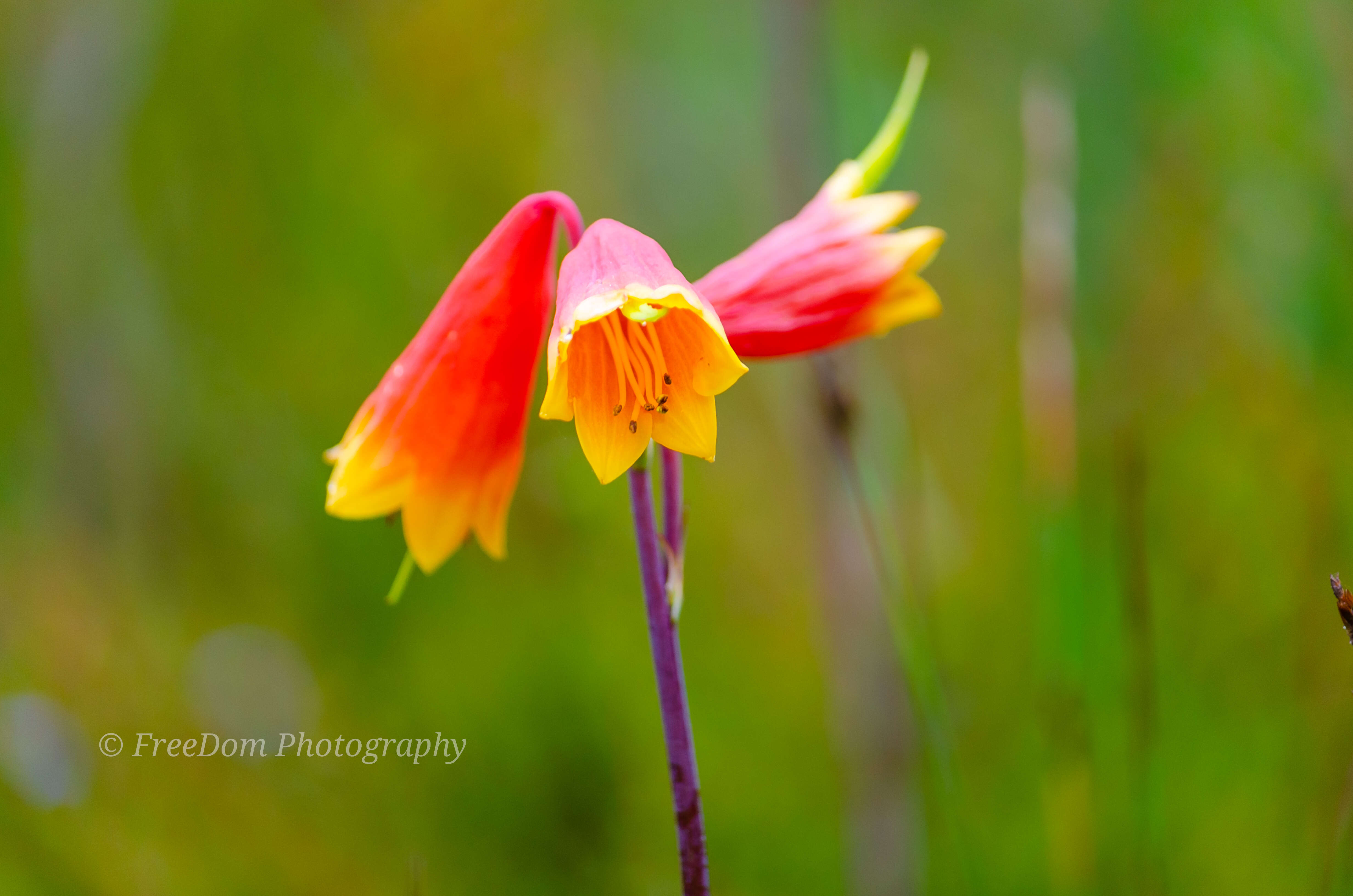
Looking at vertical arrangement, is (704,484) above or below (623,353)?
above

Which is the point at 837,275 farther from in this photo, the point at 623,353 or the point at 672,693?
the point at 672,693

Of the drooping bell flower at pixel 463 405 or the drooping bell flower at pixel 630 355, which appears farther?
the drooping bell flower at pixel 463 405

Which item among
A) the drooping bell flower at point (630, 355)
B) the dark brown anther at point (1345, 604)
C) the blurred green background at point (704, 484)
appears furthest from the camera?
the blurred green background at point (704, 484)

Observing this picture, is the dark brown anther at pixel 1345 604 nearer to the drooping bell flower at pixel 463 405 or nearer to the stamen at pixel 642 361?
the stamen at pixel 642 361

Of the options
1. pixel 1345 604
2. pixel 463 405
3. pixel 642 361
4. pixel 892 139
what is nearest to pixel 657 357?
pixel 642 361

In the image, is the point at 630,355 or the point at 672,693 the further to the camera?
the point at 630,355

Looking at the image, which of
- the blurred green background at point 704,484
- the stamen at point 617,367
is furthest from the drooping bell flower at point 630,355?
the blurred green background at point 704,484
